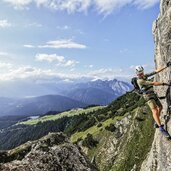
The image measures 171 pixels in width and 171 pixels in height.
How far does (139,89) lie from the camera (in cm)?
2941

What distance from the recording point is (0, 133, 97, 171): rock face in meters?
21.0

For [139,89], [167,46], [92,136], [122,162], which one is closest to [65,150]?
[139,89]

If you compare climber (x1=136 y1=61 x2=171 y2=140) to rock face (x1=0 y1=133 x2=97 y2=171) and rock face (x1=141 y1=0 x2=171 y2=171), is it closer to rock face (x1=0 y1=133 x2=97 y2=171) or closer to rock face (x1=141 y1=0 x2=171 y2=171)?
rock face (x1=141 y1=0 x2=171 y2=171)

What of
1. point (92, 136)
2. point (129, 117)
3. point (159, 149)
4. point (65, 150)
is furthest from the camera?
point (92, 136)

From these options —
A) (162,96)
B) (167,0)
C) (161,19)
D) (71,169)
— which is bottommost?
(71,169)

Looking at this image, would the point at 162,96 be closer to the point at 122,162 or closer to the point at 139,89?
the point at 139,89

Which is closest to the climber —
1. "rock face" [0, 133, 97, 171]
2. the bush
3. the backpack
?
the backpack

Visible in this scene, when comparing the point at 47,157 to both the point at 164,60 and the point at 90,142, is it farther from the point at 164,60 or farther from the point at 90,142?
the point at 90,142

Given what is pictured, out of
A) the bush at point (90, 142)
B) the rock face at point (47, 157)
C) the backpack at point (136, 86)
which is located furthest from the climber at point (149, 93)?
the bush at point (90, 142)

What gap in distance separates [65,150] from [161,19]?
56.5ft

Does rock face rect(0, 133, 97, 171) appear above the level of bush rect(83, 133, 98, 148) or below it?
above

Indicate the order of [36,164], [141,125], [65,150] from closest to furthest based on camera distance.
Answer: [36,164]
[65,150]
[141,125]

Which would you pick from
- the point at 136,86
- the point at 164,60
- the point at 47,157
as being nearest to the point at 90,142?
the point at 164,60

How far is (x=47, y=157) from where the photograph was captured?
22.2m
